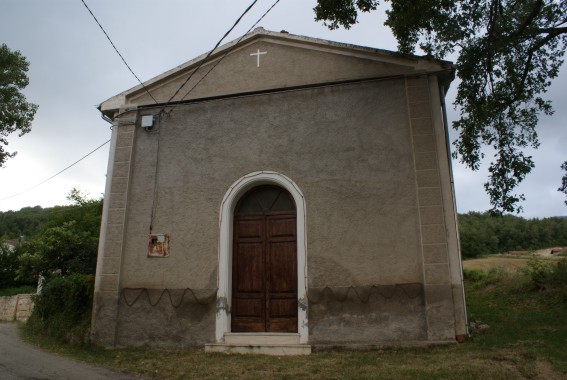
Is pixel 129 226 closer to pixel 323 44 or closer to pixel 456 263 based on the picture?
pixel 323 44

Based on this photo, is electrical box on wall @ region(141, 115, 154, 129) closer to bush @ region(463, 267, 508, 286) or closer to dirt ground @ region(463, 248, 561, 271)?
dirt ground @ region(463, 248, 561, 271)

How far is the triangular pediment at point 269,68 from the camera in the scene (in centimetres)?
830

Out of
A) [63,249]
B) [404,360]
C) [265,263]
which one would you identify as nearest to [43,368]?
[265,263]

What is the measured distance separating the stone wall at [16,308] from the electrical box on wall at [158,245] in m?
13.7

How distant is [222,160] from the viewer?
28.2ft

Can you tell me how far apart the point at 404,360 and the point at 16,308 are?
1972cm

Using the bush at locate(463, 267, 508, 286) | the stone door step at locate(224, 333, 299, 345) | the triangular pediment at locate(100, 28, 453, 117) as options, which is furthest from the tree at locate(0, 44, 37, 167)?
the bush at locate(463, 267, 508, 286)

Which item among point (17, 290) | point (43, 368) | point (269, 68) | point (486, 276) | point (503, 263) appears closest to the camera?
point (43, 368)

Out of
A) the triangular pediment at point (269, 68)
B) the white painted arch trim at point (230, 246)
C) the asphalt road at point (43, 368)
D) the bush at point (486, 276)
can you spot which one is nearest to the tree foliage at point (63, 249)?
the asphalt road at point (43, 368)

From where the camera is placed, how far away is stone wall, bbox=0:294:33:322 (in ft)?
61.7

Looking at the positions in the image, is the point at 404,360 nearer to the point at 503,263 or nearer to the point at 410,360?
the point at 410,360

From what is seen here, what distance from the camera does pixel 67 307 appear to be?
919cm

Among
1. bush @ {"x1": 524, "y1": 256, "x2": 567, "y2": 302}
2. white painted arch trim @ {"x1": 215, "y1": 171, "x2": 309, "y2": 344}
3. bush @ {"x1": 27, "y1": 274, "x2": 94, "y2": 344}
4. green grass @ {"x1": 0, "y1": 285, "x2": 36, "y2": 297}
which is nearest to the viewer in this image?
white painted arch trim @ {"x1": 215, "y1": 171, "x2": 309, "y2": 344}

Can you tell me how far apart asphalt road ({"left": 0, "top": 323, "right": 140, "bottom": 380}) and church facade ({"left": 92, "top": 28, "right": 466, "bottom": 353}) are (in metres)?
1.07
